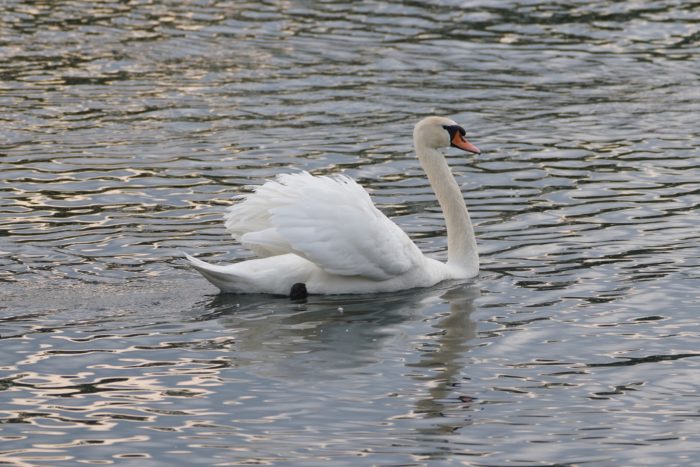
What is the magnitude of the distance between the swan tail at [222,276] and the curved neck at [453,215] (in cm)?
187

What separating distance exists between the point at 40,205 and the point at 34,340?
4.15m

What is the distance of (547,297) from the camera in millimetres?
11984

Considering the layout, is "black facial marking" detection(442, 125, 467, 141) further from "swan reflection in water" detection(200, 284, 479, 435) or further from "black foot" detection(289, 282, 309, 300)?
"black foot" detection(289, 282, 309, 300)

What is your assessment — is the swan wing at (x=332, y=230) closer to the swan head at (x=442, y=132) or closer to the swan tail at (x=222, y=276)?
the swan tail at (x=222, y=276)

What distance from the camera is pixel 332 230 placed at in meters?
11.8

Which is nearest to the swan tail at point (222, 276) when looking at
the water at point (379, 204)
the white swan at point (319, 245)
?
Answer: the white swan at point (319, 245)

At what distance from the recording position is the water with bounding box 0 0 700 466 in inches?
361

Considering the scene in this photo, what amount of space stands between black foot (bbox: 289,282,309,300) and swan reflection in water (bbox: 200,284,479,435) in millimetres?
66

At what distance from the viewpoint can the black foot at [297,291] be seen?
1196 cm

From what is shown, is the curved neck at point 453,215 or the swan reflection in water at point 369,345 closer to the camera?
the swan reflection in water at point 369,345

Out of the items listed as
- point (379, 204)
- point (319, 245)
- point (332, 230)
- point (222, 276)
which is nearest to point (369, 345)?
point (319, 245)

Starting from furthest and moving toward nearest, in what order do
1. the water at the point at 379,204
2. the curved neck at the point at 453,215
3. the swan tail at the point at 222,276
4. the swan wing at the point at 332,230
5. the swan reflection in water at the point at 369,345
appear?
the curved neck at the point at 453,215 → the swan wing at the point at 332,230 → the swan tail at the point at 222,276 → the swan reflection in water at the point at 369,345 → the water at the point at 379,204

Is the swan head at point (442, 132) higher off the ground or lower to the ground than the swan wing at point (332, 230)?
higher

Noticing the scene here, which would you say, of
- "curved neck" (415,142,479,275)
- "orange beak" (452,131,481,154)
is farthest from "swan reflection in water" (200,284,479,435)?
"orange beak" (452,131,481,154)
